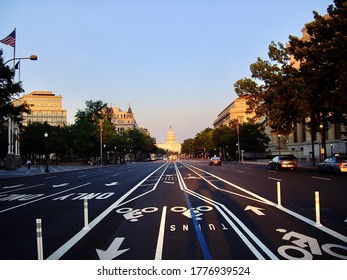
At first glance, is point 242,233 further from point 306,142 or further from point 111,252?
point 306,142

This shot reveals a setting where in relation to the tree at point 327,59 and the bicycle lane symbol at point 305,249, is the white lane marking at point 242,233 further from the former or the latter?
the tree at point 327,59

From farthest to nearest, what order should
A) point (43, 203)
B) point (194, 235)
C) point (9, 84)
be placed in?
1. point (9, 84)
2. point (43, 203)
3. point (194, 235)

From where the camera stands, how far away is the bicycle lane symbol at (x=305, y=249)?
20.1ft

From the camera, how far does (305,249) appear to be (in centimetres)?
656

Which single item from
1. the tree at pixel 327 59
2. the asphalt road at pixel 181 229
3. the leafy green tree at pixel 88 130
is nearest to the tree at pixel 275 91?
the tree at pixel 327 59

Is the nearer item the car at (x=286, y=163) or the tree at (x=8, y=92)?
the tree at (x=8, y=92)

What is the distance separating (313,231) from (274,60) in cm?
3081

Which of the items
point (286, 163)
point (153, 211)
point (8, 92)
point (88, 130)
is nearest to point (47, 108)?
point (88, 130)

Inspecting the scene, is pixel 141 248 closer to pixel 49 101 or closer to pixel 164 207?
pixel 164 207

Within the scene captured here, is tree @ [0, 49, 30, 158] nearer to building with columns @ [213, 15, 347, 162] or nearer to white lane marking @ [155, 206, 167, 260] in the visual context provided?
white lane marking @ [155, 206, 167, 260]

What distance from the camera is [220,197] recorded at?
1448cm

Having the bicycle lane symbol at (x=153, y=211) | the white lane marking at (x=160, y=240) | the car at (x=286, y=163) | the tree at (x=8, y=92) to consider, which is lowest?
the bicycle lane symbol at (x=153, y=211)

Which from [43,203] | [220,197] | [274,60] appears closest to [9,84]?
[43,203]

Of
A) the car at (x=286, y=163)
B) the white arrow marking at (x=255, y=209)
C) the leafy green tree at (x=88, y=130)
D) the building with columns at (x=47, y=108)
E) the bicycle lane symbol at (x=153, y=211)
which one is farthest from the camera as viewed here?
the building with columns at (x=47, y=108)
